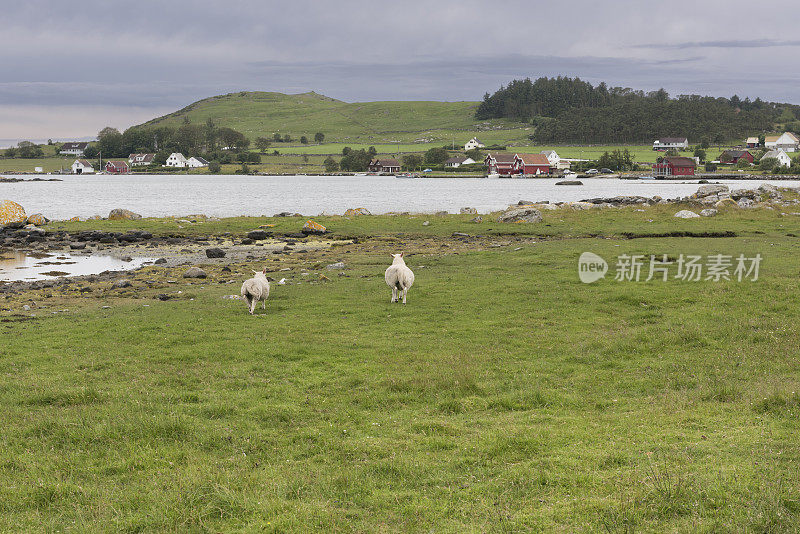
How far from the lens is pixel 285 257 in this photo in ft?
127

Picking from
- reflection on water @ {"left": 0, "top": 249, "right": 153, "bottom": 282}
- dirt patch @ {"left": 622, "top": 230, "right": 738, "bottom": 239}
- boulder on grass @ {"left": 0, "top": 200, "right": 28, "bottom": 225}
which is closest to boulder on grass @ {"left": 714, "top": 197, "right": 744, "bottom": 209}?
dirt patch @ {"left": 622, "top": 230, "right": 738, "bottom": 239}

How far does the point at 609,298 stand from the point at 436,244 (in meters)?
21.1

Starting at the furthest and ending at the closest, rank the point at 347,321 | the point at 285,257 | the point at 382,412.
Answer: the point at 285,257 < the point at 347,321 < the point at 382,412

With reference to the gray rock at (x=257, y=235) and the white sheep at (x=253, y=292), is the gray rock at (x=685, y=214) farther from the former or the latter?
the white sheep at (x=253, y=292)

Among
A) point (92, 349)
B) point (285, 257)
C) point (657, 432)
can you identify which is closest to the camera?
point (657, 432)

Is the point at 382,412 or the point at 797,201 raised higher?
the point at 797,201

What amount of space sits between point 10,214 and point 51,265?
2856cm

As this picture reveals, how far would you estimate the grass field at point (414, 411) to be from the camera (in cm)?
777

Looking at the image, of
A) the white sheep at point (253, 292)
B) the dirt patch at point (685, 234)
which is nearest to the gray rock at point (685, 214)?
the dirt patch at point (685, 234)

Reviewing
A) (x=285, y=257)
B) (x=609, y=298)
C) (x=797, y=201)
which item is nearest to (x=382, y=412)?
(x=609, y=298)

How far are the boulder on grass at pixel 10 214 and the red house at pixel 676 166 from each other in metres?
169

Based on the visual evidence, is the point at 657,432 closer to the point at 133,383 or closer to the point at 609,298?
the point at 133,383

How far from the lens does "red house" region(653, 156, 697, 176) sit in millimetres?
183500

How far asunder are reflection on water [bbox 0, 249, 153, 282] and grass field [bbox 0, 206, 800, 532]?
408 inches
